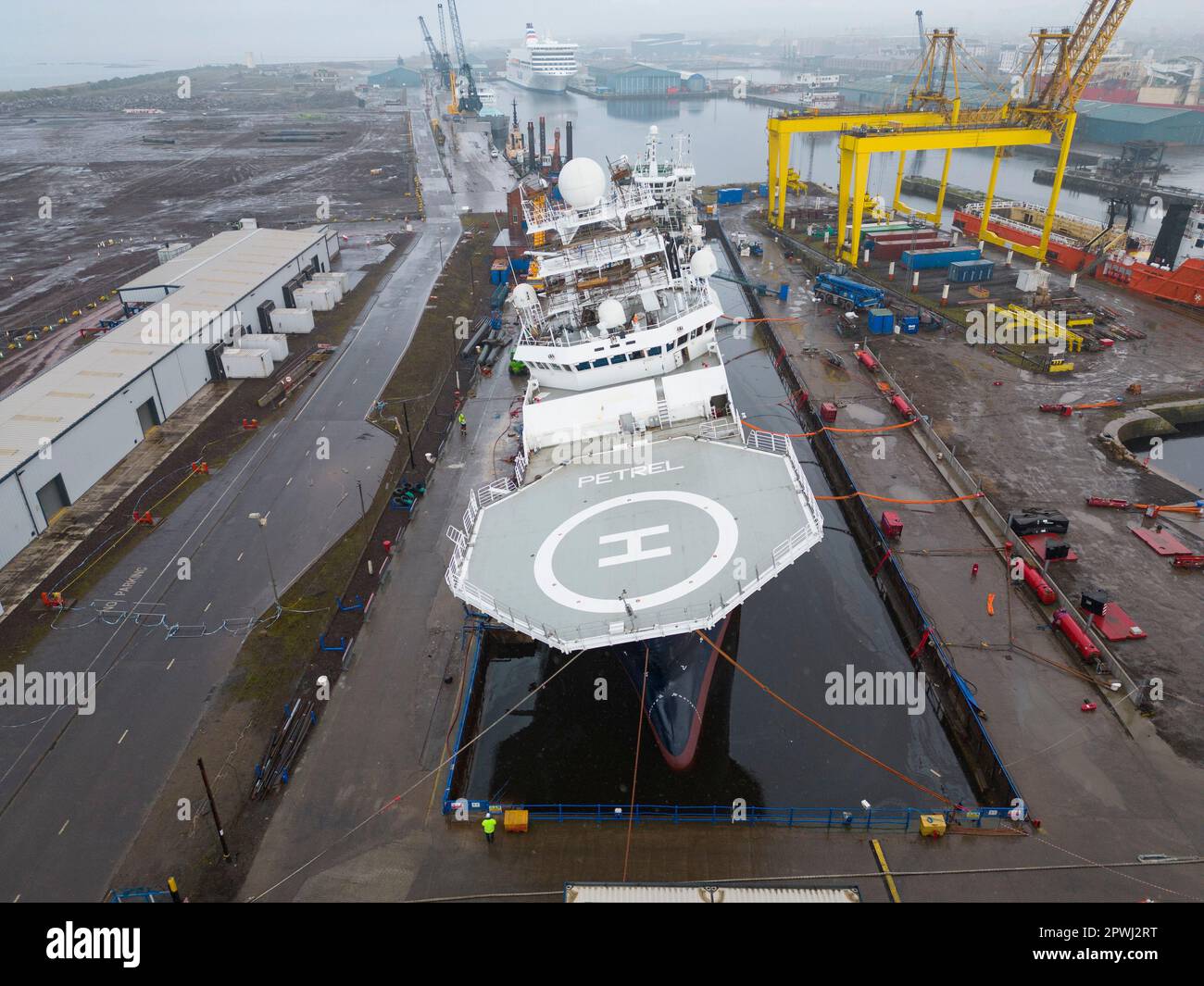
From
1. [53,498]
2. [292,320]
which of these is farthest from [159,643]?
[292,320]

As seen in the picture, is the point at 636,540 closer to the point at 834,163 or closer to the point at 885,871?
the point at 885,871

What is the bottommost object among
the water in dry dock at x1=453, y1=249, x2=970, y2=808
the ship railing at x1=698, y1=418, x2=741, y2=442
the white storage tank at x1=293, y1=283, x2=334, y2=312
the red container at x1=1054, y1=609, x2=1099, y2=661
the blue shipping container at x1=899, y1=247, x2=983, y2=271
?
the water in dry dock at x1=453, y1=249, x2=970, y2=808

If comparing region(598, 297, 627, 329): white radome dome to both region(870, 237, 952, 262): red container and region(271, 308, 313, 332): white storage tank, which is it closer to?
region(271, 308, 313, 332): white storage tank

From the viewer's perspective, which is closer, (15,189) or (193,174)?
(15,189)


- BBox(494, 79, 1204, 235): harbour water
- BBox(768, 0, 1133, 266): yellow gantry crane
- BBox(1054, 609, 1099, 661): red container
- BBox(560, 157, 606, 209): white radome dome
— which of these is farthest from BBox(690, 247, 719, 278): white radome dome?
BBox(494, 79, 1204, 235): harbour water

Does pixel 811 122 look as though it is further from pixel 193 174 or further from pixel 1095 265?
pixel 193 174

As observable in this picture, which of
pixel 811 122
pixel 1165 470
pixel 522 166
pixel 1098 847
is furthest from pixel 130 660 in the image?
pixel 522 166

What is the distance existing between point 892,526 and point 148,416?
1666 inches

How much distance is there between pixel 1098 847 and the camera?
1969cm

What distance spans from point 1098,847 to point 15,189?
507 feet

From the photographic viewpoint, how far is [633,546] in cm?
2386

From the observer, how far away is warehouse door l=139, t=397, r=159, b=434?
43.4 metres

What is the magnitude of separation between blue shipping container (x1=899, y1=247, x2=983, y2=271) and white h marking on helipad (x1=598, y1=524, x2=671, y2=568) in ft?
182

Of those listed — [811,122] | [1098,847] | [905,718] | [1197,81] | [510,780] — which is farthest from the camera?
[1197,81]
